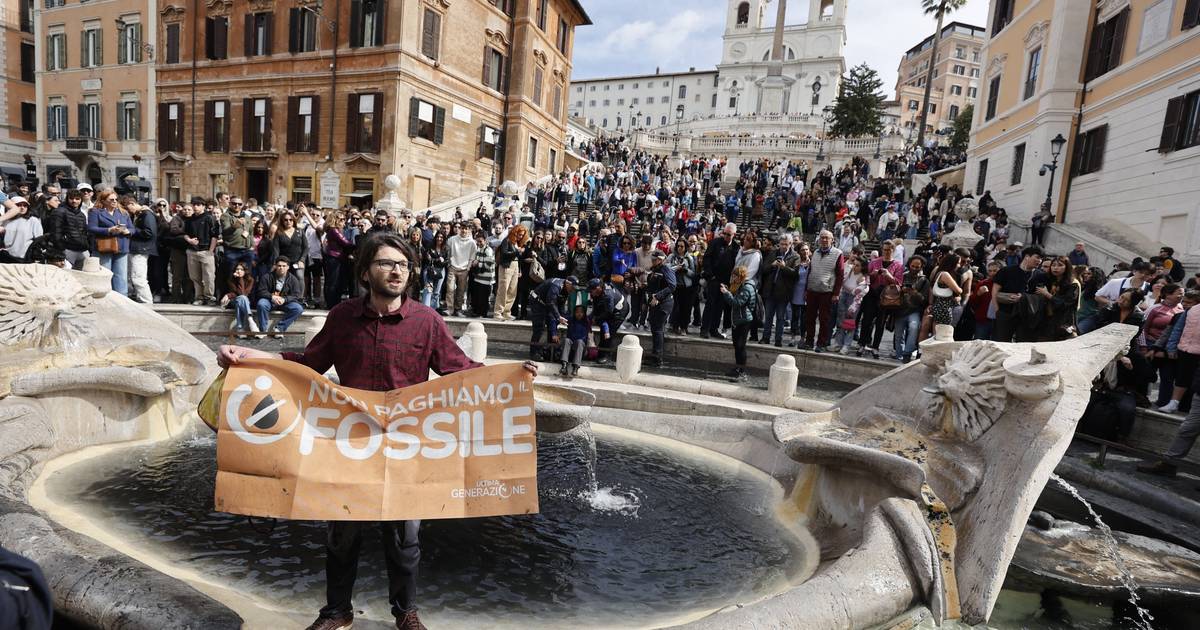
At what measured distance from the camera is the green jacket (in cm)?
1024

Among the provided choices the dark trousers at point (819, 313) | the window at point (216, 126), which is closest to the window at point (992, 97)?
the dark trousers at point (819, 313)

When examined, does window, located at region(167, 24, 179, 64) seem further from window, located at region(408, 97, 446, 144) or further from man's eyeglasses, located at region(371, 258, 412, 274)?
man's eyeglasses, located at region(371, 258, 412, 274)

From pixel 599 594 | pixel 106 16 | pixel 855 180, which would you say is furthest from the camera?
pixel 106 16

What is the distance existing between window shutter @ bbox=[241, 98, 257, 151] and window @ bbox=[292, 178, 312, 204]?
2.87m

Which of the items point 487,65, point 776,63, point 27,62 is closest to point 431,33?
point 487,65

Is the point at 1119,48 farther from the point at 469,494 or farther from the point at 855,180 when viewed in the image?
the point at 469,494

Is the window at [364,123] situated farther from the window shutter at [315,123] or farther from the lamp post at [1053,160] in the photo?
the lamp post at [1053,160]

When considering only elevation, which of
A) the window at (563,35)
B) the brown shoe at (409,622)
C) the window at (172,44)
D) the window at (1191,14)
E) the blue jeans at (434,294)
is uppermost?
the window at (563,35)

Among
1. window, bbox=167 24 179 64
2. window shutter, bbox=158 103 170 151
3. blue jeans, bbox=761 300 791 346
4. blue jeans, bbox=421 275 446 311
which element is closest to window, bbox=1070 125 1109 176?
blue jeans, bbox=761 300 791 346

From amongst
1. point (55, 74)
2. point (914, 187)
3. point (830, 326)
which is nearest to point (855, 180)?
point (914, 187)

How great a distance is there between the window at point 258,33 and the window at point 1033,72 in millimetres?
32154

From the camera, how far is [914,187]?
101ft

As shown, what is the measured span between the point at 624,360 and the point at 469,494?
5.08 meters

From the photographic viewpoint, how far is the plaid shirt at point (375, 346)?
3135mm
